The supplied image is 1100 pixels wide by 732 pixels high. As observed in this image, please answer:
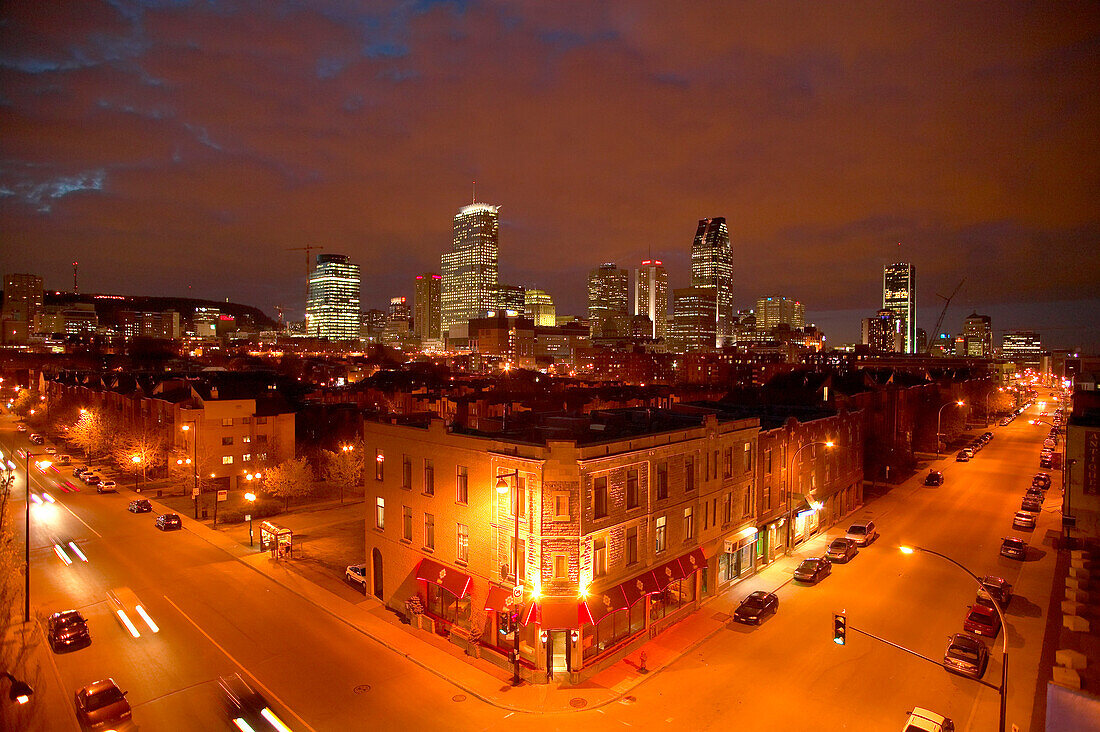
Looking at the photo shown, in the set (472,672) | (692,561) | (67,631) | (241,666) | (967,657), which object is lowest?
(472,672)

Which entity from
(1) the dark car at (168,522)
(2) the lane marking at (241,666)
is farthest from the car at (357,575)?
(1) the dark car at (168,522)

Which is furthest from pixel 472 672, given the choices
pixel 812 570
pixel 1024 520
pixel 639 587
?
pixel 1024 520

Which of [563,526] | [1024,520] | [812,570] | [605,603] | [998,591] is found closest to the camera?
[563,526]

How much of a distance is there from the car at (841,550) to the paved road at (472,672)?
0.76 metres

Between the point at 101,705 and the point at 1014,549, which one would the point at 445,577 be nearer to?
the point at 101,705

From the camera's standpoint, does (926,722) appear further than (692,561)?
No

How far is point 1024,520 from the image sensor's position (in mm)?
40625

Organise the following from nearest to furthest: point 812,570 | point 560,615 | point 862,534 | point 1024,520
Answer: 1. point 560,615
2. point 812,570
3. point 862,534
4. point 1024,520

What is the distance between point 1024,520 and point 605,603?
36.2m

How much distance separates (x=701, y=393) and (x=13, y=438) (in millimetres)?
109874

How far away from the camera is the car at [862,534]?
1457 inches

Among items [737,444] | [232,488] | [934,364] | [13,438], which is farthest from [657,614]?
[934,364]

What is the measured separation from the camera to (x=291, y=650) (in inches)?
930

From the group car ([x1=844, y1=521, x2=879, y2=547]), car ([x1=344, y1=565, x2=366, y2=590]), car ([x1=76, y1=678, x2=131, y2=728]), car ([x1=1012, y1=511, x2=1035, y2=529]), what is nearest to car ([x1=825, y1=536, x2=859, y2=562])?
car ([x1=844, y1=521, x2=879, y2=547])
